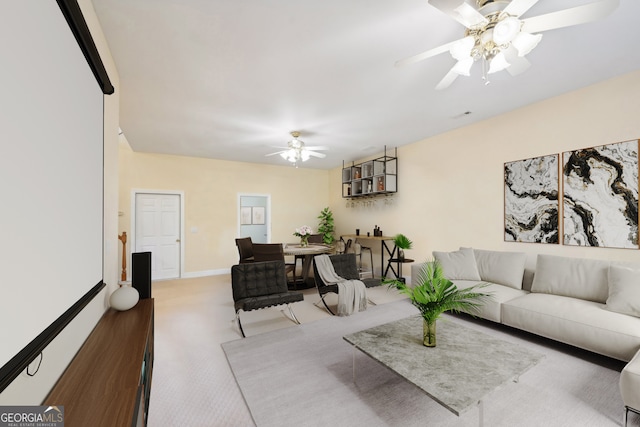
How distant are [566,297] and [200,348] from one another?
159 inches

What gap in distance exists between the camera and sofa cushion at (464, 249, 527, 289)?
3.39m

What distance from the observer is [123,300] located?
2.10 m

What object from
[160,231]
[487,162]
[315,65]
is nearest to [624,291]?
[487,162]

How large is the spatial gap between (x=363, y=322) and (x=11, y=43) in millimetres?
3515

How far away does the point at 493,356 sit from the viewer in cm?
186

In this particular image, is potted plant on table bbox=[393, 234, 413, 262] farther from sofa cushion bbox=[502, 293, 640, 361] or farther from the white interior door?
the white interior door

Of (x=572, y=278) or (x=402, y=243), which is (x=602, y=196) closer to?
(x=572, y=278)

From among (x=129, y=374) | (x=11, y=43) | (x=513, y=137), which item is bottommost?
(x=129, y=374)

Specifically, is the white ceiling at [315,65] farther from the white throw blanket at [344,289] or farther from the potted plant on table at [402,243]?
the white throw blanket at [344,289]

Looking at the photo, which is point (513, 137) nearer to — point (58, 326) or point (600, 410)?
point (600, 410)

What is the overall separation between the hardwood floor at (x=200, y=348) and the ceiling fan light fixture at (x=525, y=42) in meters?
3.14

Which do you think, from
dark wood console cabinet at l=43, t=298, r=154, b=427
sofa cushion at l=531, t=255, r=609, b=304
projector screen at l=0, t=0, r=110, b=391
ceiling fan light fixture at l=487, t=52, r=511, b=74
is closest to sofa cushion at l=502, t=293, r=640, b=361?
sofa cushion at l=531, t=255, r=609, b=304

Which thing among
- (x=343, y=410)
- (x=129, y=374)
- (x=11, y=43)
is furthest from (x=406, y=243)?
(x=11, y=43)

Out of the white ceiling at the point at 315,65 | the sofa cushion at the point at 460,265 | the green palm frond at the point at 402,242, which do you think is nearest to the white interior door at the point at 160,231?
the white ceiling at the point at 315,65
